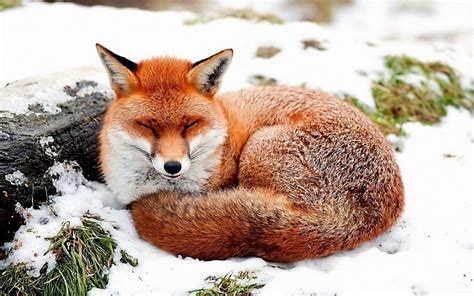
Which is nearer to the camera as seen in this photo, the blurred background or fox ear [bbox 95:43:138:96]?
fox ear [bbox 95:43:138:96]

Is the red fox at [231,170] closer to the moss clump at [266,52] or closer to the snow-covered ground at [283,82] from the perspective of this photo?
the snow-covered ground at [283,82]

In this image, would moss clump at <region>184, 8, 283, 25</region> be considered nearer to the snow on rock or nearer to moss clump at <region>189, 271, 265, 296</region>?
the snow on rock

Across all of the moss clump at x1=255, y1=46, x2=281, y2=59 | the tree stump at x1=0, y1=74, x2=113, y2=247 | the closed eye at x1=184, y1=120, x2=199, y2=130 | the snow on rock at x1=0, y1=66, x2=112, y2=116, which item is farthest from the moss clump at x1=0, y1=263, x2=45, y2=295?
the moss clump at x1=255, y1=46, x2=281, y2=59

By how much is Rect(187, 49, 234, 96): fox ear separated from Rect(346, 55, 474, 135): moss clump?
221 cm

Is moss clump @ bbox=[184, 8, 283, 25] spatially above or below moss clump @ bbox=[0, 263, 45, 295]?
above

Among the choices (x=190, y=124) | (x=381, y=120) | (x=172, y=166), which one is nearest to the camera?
(x=172, y=166)

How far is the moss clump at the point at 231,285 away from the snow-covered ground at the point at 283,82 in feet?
0.15

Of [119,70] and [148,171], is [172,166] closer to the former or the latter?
[148,171]

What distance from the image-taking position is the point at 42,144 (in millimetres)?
3693

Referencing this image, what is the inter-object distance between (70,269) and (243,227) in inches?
39.8

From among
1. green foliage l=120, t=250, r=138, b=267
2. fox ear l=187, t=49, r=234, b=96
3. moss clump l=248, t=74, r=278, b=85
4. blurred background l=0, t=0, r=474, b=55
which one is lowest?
blurred background l=0, t=0, r=474, b=55

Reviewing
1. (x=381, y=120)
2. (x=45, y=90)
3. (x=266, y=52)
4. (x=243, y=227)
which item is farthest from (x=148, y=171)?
(x=266, y=52)

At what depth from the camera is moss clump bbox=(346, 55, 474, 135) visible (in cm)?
563

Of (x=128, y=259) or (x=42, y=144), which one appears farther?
(x=42, y=144)
